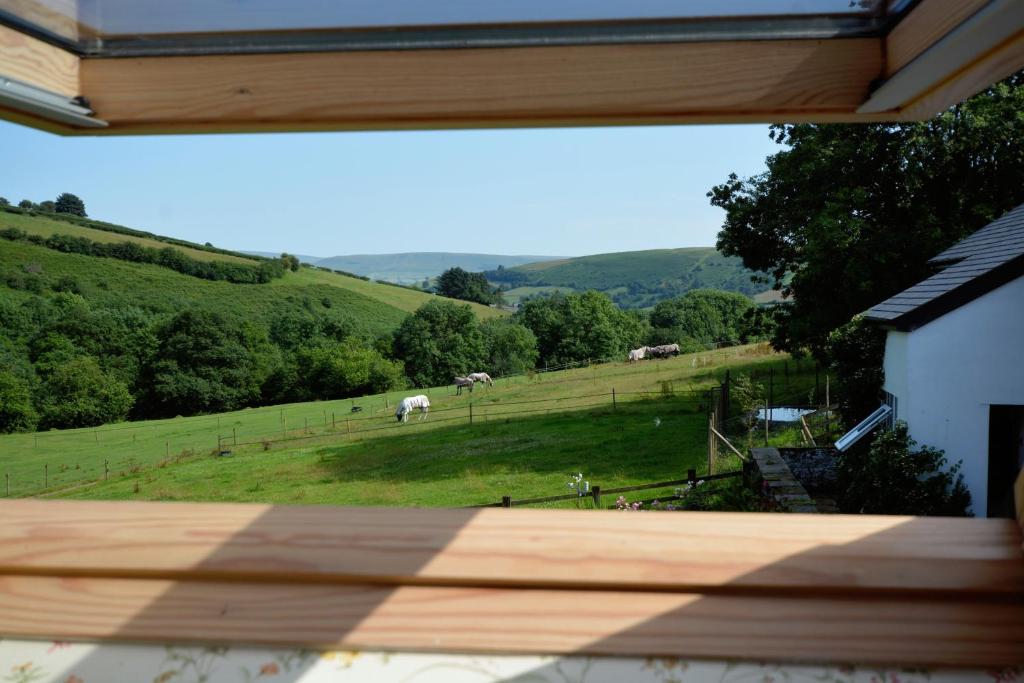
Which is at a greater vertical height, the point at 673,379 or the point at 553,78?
the point at 553,78

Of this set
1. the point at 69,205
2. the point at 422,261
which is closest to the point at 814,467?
the point at 69,205

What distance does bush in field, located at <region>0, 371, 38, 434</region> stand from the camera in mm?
9227

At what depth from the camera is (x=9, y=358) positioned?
9.40 m

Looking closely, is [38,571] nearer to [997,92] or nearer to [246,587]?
[246,587]

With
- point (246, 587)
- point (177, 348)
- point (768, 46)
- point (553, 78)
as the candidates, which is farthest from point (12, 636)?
point (177, 348)

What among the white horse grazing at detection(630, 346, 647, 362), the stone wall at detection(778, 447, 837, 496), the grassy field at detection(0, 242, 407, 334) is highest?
the grassy field at detection(0, 242, 407, 334)

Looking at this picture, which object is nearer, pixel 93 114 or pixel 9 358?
pixel 93 114

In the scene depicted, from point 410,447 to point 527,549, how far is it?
11.0 m

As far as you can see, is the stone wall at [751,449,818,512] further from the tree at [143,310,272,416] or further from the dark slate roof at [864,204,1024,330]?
the tree at [143,310,272,416]

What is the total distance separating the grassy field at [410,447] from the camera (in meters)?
9.76

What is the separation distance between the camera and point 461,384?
43.2 ft

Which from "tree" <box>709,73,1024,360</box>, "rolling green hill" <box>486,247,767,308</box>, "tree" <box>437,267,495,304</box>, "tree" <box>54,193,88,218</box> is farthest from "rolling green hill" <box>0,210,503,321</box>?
"tree" <box>709,73,1024,360</box>

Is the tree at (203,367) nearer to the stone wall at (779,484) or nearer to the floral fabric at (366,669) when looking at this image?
the stone wall at (779,484)

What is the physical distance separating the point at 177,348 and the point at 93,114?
1025 cm
